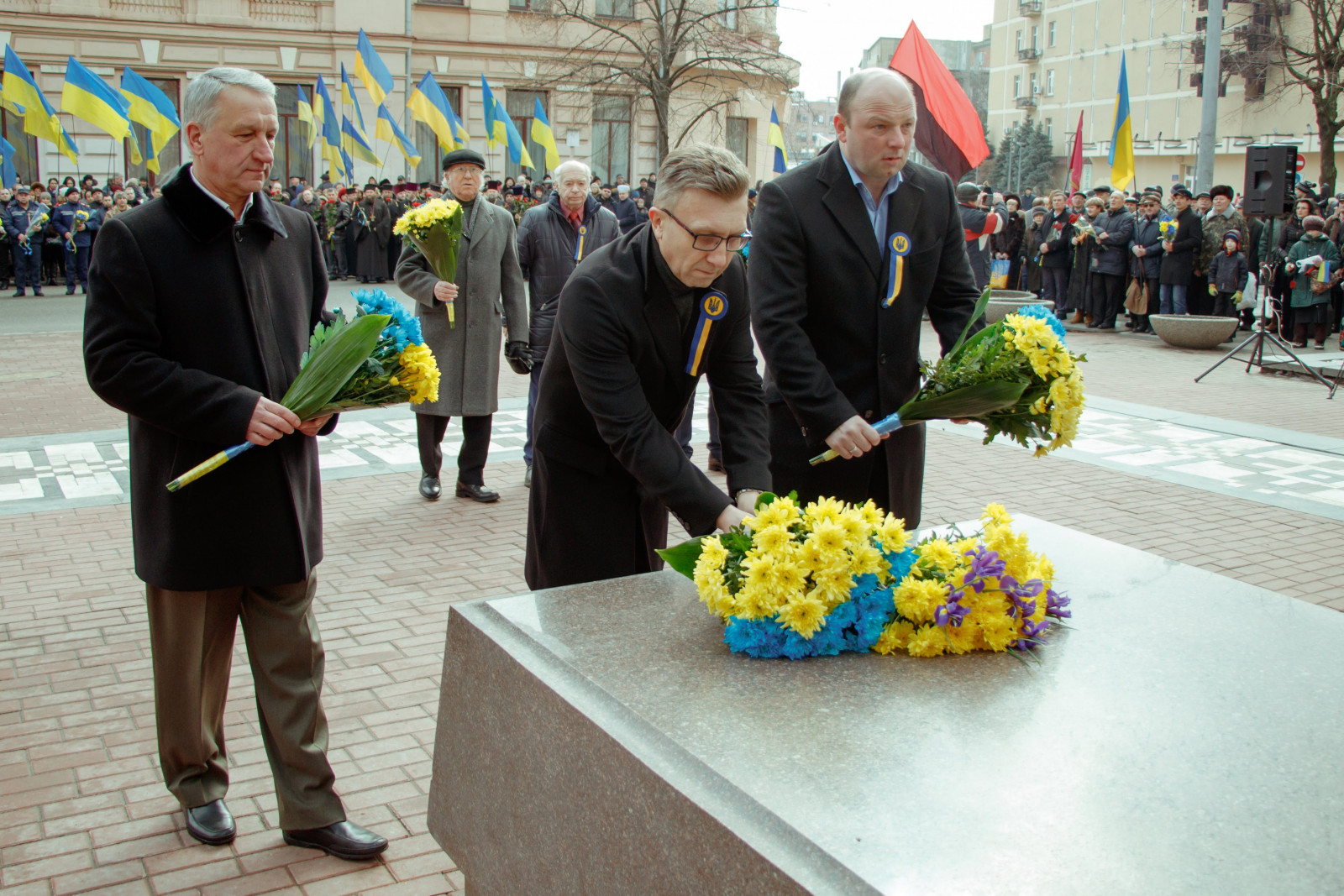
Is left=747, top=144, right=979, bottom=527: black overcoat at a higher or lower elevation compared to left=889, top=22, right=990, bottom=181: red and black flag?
lower

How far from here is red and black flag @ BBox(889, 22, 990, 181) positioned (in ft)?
38.5

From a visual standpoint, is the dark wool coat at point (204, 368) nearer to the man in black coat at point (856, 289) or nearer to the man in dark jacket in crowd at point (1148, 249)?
the man in black coat at point (856, 289)

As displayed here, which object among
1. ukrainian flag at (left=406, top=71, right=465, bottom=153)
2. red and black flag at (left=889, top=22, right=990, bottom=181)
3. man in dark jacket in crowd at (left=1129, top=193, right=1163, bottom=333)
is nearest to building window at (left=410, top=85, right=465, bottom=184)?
ukrainian flag at (left=406, top=71, right=465, bottom=153)

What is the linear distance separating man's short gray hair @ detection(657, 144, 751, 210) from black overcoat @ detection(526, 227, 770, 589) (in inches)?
10.9

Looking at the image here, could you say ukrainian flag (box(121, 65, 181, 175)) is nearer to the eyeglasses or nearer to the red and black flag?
the red and black flag

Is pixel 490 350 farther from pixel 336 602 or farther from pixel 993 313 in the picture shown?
pixel 993 313

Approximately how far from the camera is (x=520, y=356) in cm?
763

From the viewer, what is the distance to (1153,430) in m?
9.94

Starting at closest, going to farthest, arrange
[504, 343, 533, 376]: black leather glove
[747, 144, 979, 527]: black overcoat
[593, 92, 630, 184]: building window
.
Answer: [747, 144, 979, 527]: black overcoat < [504, 343, 533, 376]: black leather glove < [593, 92, 630, 184]: building window

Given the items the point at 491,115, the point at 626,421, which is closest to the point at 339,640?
the point at 626,421

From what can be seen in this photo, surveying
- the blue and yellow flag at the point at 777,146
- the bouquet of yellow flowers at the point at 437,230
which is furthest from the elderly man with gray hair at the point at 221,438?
the blue and yellow flag at the point at 777,146

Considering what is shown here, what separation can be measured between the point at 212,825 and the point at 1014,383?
2.51 meters

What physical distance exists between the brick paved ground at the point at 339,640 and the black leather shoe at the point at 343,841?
30 millimetres

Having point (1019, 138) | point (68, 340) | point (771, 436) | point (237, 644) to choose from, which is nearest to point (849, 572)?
point (771, 436)
